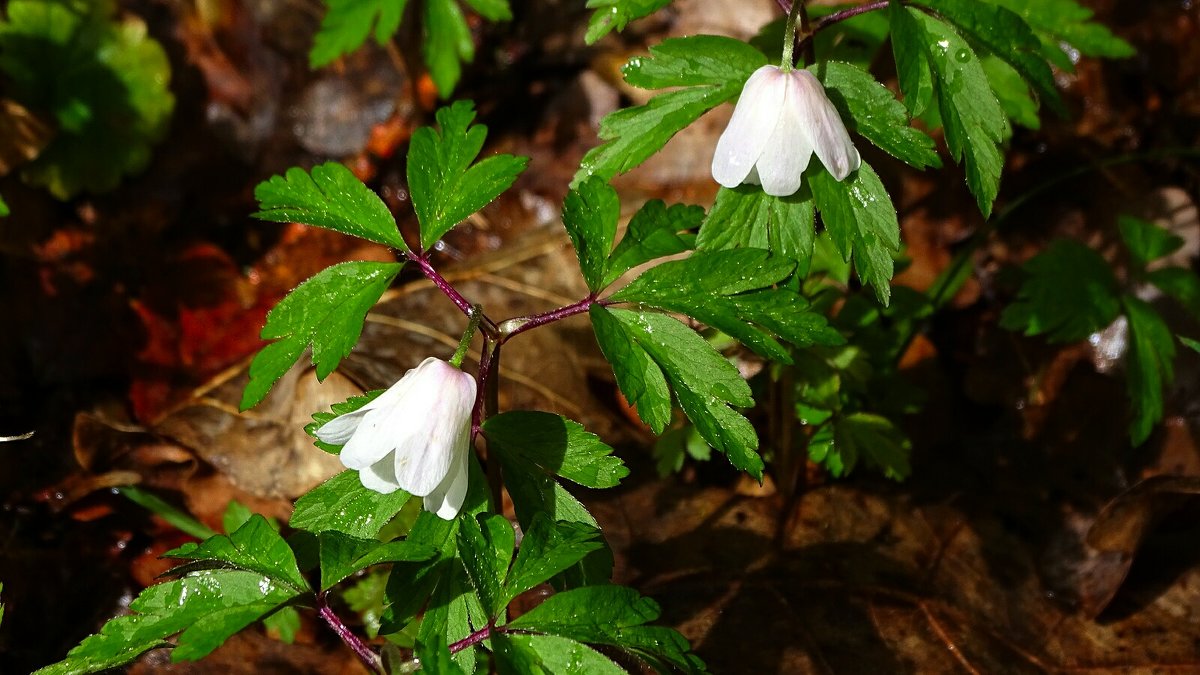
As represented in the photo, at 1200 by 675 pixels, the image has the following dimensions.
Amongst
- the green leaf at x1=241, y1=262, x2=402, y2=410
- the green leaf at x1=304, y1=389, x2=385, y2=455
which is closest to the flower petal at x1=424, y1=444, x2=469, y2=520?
the green leaf at x1=304, y1=389, x2=385, y2=455

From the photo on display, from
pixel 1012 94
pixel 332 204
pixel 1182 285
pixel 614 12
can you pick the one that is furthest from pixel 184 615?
pixel 1182 285

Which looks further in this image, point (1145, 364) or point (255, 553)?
point (1145, 364)

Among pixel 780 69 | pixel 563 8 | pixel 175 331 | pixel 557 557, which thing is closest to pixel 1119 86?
pixel 563 8

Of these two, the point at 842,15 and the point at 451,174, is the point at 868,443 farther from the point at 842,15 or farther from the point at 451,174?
the point at 451,174

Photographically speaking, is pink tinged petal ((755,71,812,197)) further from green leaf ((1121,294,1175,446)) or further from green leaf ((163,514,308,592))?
green leaf ((1121,294,1175,446))

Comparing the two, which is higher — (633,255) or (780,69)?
(780,69)

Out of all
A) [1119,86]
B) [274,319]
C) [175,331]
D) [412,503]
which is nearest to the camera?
[274,319]

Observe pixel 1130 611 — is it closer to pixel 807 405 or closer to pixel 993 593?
pixel 993 593
